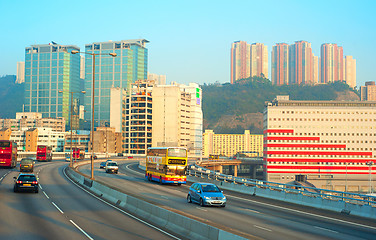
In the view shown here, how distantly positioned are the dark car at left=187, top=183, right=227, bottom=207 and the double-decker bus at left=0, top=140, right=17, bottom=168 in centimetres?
4210

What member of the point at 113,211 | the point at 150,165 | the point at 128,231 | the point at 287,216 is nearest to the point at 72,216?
the point at 113,211

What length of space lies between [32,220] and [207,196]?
485 inches

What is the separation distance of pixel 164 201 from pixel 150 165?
21.6 metres

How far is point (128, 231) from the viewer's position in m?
19.7

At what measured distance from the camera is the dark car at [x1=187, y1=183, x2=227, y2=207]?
30.0 meters

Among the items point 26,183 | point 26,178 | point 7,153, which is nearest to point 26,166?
point 7,153

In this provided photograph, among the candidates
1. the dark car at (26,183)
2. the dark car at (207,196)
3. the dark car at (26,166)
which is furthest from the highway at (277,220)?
the dark car at (26,166)

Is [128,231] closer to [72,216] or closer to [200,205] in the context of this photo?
[72,216]

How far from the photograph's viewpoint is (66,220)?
22703 millimetres

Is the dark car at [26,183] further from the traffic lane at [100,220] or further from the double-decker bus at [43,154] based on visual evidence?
the double-decker bus at [43,154]

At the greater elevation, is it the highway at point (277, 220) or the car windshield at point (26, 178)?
the car windshield at point (26, 178)

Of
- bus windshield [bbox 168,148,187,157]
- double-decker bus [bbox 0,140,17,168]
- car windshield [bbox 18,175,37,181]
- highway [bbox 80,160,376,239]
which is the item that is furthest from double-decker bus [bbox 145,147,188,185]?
double-decker bus [bbox 0,140,17,168]

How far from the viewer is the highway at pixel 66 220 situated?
18.7m

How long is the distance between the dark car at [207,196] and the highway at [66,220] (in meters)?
6.36
